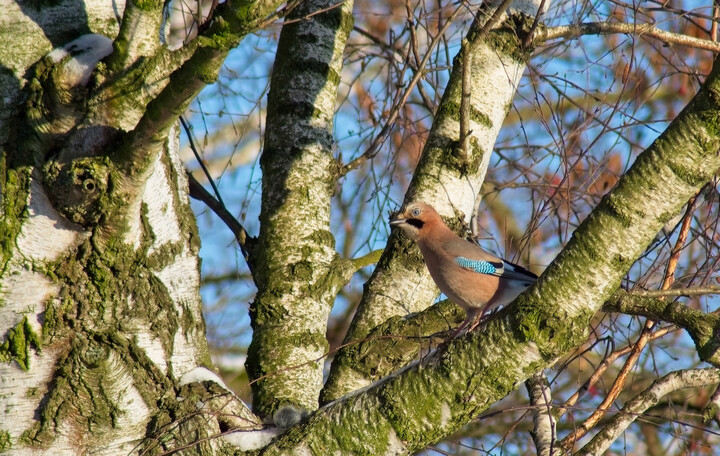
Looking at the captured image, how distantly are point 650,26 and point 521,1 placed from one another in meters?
1.01

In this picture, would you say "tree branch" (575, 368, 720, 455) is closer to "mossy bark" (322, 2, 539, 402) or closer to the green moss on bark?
"mossy bark" (322, 2, 539, 402)

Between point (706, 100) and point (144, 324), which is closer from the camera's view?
point (706, 100)

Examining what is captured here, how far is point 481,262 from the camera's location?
13.1 ft

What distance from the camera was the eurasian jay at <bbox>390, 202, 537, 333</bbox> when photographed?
12.2 feet

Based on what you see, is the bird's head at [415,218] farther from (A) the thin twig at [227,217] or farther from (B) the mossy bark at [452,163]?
(A) the thin twig at [227,217]

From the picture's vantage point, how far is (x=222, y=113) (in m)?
4.73

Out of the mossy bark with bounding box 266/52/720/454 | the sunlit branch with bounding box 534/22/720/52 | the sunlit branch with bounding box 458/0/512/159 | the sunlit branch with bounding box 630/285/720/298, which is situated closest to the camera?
the mossy bark with bounding box 266/52/720/454

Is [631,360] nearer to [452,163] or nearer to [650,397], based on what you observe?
[650,397]

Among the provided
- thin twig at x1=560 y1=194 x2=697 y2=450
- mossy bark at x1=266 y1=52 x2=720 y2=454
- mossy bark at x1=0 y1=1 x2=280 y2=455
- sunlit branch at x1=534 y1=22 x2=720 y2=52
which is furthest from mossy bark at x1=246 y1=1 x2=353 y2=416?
thin twig at x1=560 y1=194 x2=697 y2=450

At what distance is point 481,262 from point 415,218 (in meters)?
0.45

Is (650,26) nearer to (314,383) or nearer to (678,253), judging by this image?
(678,253)

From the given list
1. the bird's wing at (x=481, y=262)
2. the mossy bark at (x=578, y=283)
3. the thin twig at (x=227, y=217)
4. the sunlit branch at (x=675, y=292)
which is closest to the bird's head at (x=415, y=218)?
the bird's wing at (x=481, y=262)

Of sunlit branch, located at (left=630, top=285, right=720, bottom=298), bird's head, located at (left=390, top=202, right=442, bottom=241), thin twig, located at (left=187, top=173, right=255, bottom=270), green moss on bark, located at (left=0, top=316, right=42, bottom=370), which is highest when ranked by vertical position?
thin twig, located at (left=187, top=173, right=255, bottom=270)

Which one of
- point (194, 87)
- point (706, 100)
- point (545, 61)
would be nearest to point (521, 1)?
point (545, 61)
